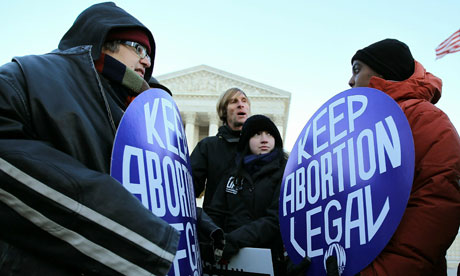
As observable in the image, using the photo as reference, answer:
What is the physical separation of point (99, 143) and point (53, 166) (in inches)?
9.3

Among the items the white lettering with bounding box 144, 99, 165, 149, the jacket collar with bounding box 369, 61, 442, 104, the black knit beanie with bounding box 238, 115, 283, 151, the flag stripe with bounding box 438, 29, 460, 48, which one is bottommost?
the black knit beanie with bounding box 238, 115, 283, 151

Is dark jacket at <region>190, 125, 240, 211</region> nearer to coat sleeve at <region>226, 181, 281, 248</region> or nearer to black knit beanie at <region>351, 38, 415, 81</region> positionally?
coat sleeve at <region>226, 181, 281, 248</region>

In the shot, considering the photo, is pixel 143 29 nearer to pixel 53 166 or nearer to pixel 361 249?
pixel 53 166

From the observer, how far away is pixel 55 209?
0.76 m

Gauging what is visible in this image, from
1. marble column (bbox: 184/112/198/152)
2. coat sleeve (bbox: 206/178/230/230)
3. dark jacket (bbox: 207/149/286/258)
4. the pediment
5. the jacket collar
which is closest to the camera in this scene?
the jacket collar

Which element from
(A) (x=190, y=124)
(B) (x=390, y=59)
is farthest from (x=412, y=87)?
(A) (x=190, y=124)

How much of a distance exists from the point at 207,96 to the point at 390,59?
33.1 m

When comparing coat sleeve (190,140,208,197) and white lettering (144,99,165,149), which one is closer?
white lettering (144,99,165,149)

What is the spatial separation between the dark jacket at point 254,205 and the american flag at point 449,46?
557 centimetres

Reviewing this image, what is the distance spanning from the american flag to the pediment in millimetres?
28145

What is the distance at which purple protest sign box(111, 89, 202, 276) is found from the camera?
40.9 inches

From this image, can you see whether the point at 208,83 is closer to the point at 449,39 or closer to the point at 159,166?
the point at 449,39

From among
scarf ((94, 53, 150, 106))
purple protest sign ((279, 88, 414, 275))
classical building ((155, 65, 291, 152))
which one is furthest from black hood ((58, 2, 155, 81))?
classical building ((155, 65, 291, 152))

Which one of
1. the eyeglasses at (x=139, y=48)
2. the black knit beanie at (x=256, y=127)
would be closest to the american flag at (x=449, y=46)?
the black knit beanie at (x=256, y=127)
